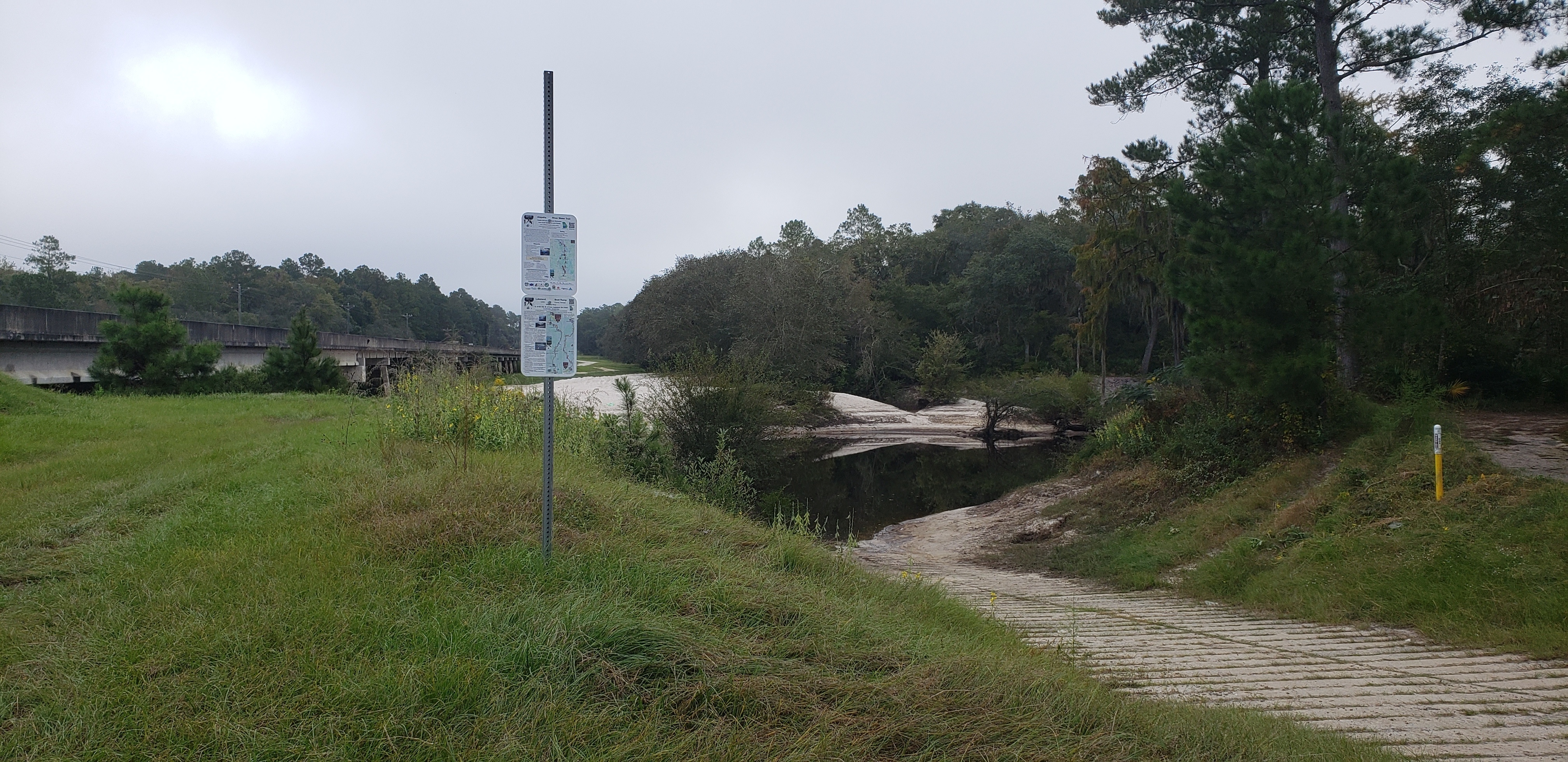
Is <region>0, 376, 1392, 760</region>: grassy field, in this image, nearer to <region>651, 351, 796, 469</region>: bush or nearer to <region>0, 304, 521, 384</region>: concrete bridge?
<region>0, 304, 521, 384</region>: concrete bridge

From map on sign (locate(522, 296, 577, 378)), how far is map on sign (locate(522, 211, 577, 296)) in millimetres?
52

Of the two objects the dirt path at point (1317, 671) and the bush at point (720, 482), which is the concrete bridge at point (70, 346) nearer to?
the bush at point (720, 482)

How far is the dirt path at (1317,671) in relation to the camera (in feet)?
13.5

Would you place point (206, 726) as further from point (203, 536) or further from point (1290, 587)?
point (1290, 587)

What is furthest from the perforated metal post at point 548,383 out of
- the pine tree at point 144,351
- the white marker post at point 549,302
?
the pine tree at point 144,351

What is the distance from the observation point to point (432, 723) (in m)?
2.94

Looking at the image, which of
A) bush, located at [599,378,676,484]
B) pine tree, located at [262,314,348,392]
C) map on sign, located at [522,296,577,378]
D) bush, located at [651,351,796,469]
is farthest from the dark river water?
pine tree, located at [262,314,348,392]

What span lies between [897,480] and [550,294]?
1977cm

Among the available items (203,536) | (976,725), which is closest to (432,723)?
(976,725)

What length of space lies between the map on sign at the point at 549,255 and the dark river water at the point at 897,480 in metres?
9.11

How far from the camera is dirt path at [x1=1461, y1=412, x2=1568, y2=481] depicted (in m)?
9.08

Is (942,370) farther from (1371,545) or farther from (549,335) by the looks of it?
(549,335)

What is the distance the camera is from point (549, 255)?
461 centimetres

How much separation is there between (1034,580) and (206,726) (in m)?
9.55
